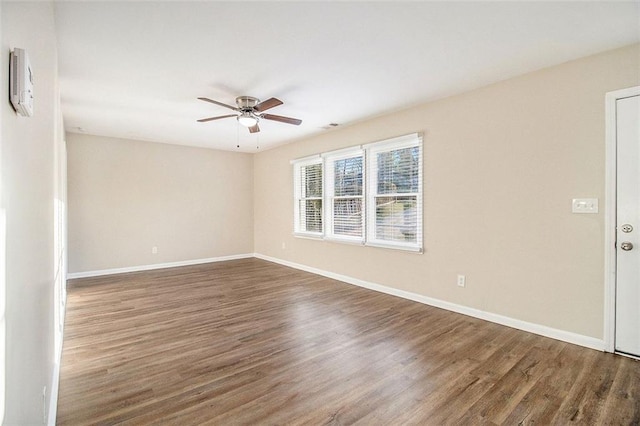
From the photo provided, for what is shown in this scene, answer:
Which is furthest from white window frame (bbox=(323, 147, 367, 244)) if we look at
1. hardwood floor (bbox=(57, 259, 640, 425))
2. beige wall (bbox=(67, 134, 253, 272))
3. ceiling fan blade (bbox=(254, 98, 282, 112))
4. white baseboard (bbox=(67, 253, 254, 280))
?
white baseboard (bbox=(67, 253, 254, 280))

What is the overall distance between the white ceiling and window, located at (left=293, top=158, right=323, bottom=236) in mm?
2005

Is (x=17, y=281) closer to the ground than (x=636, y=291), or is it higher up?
higher up

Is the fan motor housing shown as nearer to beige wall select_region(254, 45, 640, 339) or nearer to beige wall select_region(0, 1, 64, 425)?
beige wall select_region(254, 45, 640, 339)

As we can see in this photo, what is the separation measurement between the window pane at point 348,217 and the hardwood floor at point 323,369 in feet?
4.78

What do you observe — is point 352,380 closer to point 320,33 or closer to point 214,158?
point 320,33

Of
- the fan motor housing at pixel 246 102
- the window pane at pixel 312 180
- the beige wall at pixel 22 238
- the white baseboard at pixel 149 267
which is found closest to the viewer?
the beige wall at pixel 22 238

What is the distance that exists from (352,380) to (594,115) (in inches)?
120

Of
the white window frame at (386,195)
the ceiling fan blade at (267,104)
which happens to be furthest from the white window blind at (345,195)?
the ceiling fan blade at (267,104)

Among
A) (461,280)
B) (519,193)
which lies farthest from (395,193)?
(519,193)

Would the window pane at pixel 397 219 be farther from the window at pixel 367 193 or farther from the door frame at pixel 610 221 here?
the door frame at pixel 610 221

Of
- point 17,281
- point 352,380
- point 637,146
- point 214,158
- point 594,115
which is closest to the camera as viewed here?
point 17,281

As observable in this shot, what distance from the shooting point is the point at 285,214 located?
6.51 meters

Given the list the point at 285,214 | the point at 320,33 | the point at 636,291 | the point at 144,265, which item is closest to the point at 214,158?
the point at 285,214

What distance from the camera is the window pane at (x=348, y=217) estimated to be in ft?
16.3
